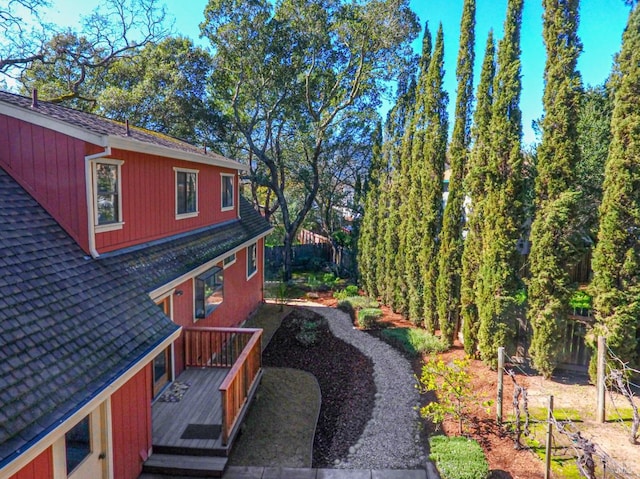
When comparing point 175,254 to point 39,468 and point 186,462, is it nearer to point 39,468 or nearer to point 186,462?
point 186,462

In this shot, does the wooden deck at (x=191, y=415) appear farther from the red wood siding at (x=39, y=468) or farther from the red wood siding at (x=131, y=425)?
the red wood siding at (x=39, y=468)

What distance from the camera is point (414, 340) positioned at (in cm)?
1177

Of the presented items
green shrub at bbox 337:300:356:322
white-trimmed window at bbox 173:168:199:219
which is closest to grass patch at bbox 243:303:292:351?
green shrub at bbox 337:300:356:322

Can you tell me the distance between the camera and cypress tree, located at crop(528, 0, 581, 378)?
8633 millimetres

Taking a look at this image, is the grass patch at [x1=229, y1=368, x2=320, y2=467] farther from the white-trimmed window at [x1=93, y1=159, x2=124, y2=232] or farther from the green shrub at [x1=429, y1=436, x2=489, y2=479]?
the white-trimmed window at [x1=93, y1=159, x2=124, y2=232]

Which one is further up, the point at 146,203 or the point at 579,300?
the point at 146,203

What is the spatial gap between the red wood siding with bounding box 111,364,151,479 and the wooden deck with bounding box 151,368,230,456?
38 cm

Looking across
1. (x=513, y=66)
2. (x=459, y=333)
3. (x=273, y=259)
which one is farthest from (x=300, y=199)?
(x=513, y=66)

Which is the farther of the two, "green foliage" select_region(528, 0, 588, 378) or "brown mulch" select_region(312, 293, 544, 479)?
"green foliage" select_region(528, 0, 588, 378)

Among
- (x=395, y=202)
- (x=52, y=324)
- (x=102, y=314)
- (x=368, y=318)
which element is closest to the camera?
(x=52, y=324)

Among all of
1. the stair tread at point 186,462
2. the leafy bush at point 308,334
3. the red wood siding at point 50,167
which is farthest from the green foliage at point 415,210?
the red wood siding at point 50,167

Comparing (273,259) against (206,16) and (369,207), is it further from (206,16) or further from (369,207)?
(206,16)

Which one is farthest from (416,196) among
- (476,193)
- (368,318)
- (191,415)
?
(191,415)

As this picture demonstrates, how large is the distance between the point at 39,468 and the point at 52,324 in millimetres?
1400
